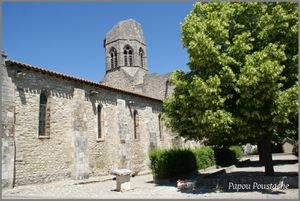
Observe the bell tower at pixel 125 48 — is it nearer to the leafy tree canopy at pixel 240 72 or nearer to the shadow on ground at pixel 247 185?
the leafy tree canopy at pixel 240 72

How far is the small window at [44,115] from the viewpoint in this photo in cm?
1427

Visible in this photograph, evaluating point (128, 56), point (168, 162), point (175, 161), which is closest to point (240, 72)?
point (168, 162)

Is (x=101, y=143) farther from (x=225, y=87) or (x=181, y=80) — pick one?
(x=225, y=87)

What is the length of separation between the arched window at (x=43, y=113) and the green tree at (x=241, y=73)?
701 cm

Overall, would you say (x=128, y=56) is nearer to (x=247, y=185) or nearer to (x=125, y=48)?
(x=125, y=48)

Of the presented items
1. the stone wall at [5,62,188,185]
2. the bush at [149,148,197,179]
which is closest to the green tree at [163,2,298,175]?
the bush at [149,148,197,179]

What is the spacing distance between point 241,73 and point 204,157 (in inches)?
452

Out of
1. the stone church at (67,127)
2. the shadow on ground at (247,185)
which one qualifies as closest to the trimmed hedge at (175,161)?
the shadow on ground at (247,185)

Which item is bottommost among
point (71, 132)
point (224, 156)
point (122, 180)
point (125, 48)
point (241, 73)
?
point (122, 180)

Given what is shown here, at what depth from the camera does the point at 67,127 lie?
1541cm

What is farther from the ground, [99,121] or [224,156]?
[99,121]

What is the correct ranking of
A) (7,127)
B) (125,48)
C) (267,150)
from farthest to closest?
(125,48) → (7,127) → (267,150)

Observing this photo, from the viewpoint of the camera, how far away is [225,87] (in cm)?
1052

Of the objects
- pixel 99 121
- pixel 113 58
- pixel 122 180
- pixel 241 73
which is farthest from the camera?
pixel 113 58
